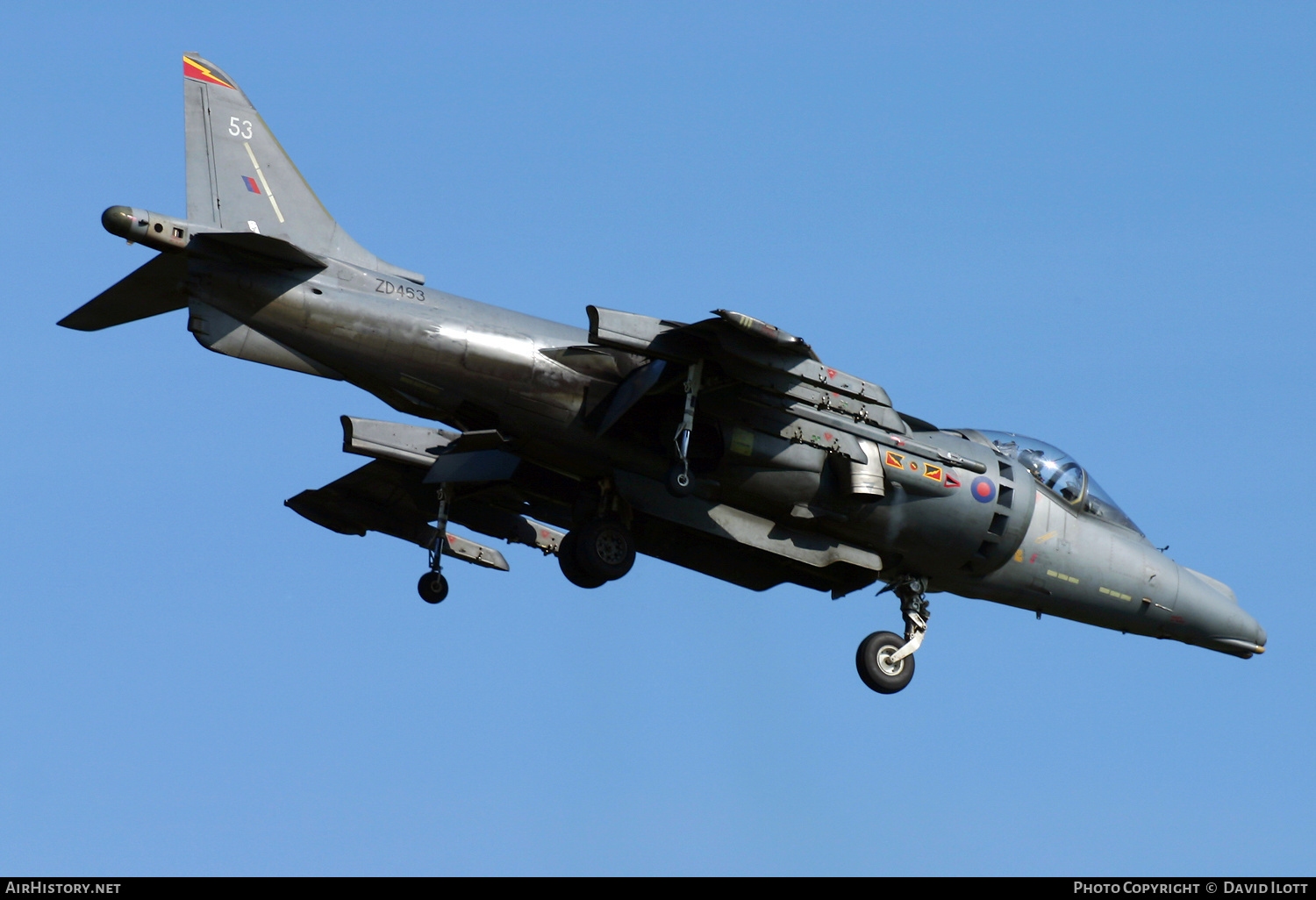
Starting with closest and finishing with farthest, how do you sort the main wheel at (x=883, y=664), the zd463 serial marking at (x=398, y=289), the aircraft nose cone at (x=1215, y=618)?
the zd463 serial marking at (x=398, y=289), the main wheel at (x=883, y=664), the aircraft nose cone at (x=1215, y=618)

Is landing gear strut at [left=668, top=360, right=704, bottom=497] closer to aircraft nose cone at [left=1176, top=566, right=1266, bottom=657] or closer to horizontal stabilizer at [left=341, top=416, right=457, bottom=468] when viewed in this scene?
horizontal stabilizer at [left=341, top=416, right=457, bottom=468]

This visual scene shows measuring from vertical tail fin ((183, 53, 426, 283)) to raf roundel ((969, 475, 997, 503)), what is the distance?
8.65 meters

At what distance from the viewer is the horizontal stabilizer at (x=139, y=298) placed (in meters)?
19.4

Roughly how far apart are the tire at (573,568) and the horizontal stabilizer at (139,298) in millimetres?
6146

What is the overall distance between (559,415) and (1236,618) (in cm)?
1242

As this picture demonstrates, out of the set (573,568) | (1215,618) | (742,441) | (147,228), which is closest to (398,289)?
(147,228)

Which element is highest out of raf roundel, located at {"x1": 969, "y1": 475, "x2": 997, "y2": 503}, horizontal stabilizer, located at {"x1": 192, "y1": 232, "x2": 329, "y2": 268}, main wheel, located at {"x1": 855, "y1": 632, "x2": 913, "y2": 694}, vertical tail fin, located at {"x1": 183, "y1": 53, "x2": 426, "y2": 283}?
vertical tail fin, located at {"x1": 183, "y1": 53, "x2": 426, "y2": 283}

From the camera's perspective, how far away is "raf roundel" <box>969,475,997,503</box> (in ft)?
75.7

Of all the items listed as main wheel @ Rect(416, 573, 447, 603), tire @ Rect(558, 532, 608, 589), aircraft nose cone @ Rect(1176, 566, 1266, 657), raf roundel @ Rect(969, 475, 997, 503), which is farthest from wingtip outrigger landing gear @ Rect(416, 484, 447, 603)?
aircraft nose cone @ Rect(1176, 566, 1266, 657)

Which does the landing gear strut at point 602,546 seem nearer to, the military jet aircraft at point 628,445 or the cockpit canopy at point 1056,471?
the military jet aircraft at point 628,445

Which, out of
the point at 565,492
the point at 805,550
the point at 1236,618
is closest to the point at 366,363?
the point at 565,492

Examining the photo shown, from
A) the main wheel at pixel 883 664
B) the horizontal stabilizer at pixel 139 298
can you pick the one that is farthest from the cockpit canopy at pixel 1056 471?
the horizontal stabilizer at pixel 139 298

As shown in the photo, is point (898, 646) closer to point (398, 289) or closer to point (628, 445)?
point (628, 445)
